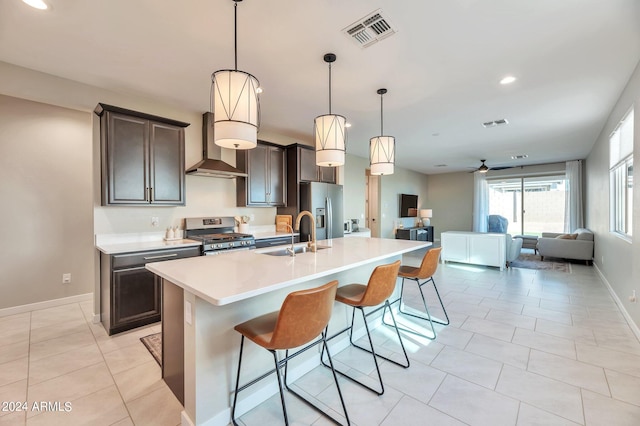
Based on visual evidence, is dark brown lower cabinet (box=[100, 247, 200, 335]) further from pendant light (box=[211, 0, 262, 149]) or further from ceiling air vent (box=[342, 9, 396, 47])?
ceiling air vent (box=[342, 9, 396, 47])

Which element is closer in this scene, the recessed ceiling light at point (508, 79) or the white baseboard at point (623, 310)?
the white baseboard at point (623, 310)

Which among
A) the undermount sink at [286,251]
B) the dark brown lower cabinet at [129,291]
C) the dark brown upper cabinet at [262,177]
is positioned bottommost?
the dark brown lower cabinet at [129,291]

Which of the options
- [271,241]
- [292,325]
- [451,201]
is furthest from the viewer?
[451,201]

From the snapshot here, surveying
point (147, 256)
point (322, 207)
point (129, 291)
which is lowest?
point (129, 291)

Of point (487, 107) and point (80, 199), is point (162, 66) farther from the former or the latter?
point (487, 107)

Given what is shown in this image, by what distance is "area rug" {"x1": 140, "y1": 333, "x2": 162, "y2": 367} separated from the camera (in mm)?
2383

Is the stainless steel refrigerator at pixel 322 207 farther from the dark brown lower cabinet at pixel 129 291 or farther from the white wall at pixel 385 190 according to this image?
the dark brown lower cabinet at pixel 129 291

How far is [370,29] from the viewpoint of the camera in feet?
6.89

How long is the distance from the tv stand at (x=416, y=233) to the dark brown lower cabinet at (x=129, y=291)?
6.58 meters

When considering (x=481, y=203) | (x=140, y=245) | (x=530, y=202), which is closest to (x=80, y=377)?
(x=140, y=245)

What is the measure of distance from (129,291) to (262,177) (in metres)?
2.37

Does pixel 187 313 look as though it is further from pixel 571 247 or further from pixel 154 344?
pixel 571 247

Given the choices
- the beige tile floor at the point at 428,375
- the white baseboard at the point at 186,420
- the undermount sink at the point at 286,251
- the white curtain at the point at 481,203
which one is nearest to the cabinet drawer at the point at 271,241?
the undermount sink at the point at 286,251

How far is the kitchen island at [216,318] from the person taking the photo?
4.86 feet
